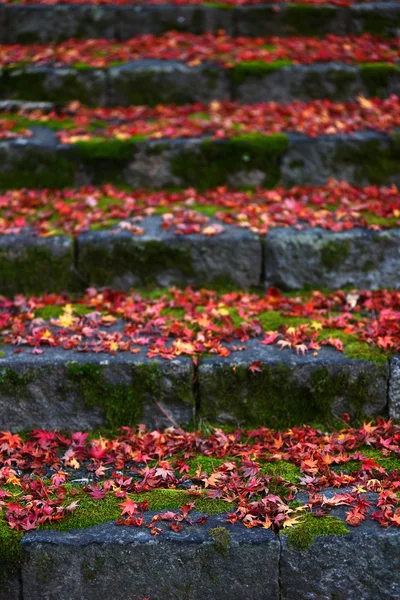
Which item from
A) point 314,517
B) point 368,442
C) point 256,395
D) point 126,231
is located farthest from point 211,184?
point 314,517

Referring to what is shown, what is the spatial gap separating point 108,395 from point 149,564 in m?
1.14

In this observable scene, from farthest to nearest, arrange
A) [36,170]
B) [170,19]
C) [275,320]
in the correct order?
[170,19] < [36,170] < [275,320]

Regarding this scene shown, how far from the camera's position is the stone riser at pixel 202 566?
2719mm

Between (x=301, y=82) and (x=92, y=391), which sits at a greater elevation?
(x=301, y=82)

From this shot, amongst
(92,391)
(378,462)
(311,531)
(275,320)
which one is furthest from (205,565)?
(275,320)

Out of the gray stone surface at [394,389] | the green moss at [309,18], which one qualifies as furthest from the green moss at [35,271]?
the green moss at [309,18]

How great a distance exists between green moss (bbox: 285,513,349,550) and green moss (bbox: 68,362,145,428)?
1261 mm

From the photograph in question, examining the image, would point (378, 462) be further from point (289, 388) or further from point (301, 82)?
point (301, 82)

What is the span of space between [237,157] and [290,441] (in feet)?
10.3

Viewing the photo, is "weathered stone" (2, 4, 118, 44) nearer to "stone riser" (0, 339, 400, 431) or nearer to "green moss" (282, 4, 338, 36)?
"green moss" (282, 4, 338, 36)

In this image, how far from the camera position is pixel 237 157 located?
5781 mm

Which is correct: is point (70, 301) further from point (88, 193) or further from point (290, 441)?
point (290, 441)

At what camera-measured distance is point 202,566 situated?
2758 millimetres

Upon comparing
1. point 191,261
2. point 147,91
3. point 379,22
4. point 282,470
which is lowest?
point 282,470
